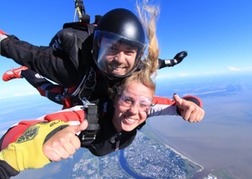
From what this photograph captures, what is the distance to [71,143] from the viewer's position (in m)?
0.61

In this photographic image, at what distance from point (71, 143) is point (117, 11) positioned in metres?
1.09

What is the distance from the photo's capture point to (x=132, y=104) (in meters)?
1.34

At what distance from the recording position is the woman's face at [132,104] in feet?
4.40

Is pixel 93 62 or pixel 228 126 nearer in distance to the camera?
pixel 93 62

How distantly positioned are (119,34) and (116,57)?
17 cm

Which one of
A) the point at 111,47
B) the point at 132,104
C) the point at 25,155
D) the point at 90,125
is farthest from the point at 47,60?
the point at 25,155

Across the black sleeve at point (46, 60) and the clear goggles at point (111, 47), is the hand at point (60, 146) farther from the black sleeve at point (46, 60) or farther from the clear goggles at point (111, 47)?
the black sleeve at point (46, 60)

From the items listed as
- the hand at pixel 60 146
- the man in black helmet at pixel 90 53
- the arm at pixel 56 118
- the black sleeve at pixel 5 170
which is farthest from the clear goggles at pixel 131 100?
the black sleeve at pixel 5 170

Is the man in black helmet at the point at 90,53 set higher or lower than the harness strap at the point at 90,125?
higher

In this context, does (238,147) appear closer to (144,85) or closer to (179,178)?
(179,178)

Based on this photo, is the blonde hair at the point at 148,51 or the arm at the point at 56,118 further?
the blonde hair at the point at 148,51

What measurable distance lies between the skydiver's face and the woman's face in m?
0.15

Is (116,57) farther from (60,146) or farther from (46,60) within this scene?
(60,146)

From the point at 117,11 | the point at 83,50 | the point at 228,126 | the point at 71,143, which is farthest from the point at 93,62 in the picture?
the point at 228,126
